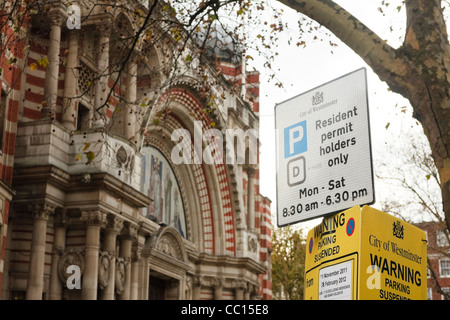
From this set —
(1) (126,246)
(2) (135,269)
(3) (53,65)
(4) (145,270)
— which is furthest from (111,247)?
(3) (53,65)

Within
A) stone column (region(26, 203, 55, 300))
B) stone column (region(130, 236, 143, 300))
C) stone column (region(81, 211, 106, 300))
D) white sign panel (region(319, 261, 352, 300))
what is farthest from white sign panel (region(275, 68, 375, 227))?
stone column (region(130, 236, 143, 300))

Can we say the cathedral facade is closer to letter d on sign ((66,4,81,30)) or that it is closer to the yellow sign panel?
letter d on sign ((66,4,81,30))

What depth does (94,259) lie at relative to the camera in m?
15.8

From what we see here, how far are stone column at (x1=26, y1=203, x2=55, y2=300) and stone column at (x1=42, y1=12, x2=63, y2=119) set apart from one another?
7.48ft

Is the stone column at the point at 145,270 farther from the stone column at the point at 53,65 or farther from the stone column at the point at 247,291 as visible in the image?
the stone column at the point at 247,291

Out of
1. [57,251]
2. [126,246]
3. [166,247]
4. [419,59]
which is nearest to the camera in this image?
[419,59]

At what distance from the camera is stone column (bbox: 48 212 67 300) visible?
15922 millimetres

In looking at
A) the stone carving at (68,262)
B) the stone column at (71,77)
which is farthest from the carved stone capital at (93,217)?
the stone column at (71,77)

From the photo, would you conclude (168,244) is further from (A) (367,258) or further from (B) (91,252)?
(A) (367,258)

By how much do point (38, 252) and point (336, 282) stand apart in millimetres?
12542

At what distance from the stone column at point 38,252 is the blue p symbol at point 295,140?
39.4ft

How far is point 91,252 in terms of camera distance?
15852 mm
